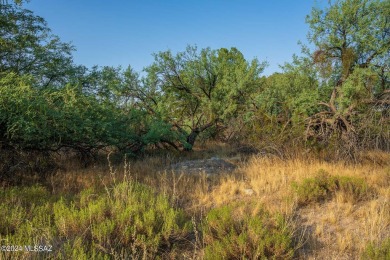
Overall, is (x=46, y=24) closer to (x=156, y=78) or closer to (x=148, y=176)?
(x=156, y=78)

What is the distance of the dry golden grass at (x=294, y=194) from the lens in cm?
465

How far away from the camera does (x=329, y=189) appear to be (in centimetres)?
690

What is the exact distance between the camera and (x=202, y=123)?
52.2ft

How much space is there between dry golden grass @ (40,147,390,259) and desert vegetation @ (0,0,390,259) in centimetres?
4

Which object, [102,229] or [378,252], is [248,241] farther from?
[102,229]

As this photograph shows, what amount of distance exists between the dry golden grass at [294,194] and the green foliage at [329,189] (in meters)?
0.13

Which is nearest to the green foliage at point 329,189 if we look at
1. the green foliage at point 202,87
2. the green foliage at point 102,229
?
the green foliage at point 102,229

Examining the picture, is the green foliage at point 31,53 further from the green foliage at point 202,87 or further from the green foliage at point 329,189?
the green foliage at point 329,189

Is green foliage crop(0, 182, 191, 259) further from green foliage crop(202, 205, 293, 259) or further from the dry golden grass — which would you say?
the dry golden grass

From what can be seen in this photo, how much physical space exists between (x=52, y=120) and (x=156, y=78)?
7.75 meters

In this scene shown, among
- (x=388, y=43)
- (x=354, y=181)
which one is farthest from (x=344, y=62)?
(x=354, y=181)

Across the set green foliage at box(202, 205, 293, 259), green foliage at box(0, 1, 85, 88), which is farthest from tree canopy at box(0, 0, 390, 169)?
green foliage at box(202, 205, 293, 259)

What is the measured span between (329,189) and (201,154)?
745 centimetres

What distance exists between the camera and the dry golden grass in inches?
183
